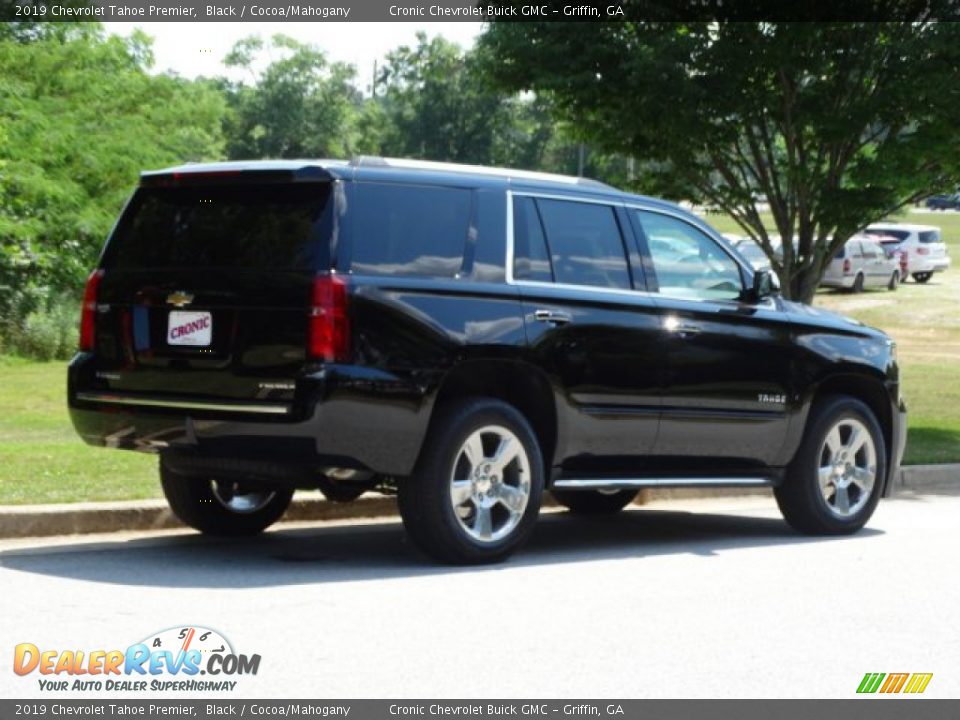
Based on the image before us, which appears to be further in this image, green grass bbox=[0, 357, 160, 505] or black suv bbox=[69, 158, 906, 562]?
green grass bbox=[0, 357, 160, 505]

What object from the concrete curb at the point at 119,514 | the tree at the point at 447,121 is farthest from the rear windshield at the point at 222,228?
the tree at the point at 447,121

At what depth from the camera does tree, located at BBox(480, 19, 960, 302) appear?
54.9ft

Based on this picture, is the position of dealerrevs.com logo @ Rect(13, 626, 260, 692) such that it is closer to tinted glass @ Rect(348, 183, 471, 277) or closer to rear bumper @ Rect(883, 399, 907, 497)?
tinted glass @ Rect(348, 183, 471, 277)

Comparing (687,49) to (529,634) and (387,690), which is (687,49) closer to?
(529,634)

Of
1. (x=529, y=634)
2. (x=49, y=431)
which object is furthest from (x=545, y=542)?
(x=49, y=431)

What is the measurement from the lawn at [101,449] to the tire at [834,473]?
12.6 ft

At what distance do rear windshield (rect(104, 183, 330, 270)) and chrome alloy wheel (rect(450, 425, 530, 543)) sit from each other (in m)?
1.29

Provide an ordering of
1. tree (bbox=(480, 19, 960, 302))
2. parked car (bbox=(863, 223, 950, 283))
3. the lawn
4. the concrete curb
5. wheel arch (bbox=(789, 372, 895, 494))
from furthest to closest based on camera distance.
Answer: parked car (bbox=(863, 223, 950, 283)), tree (bbox=(480, 19, 960, 302)), wheel arch (bbox=(789, 372, 895, 494)), the lawn, the concrete curb

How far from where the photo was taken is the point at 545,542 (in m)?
10.4

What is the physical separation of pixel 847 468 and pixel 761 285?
1.43 m

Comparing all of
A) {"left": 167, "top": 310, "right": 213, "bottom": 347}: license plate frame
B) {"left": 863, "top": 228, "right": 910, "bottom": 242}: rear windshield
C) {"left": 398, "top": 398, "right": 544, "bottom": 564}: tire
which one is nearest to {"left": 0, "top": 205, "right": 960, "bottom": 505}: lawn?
{"left": 167, "top": 310, "right": 213, "bottom": 347}: license plate frame

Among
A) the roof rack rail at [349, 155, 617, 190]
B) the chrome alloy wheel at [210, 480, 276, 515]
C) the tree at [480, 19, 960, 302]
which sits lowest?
the chrome alloy wheel at [210, 480, 276, 515]

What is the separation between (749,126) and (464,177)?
947 centimetres

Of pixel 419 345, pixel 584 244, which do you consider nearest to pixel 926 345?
pixel 584 244
